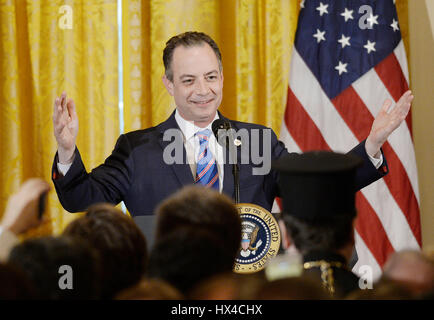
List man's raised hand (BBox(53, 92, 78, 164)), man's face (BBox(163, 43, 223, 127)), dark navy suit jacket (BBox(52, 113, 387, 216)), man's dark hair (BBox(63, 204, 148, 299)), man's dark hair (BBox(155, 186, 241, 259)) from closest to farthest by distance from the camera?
man's dark hair (BBox(63, 204, 148, 299)) < man's dark hair (BBox(155, 186, 241, 259)) < man's raised hand (BBox(53, 92, 78, 164)) < dark navy suit jacket (BBox(52, 113, 387, 216)) < man's face (BBox(163, 43, 223, 127))

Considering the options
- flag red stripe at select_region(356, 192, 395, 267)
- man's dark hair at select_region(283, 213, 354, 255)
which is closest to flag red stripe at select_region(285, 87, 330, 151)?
flag red stripe at select_region(356, 192, 395, 267)

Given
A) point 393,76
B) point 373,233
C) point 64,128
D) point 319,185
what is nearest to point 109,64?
point 64,128

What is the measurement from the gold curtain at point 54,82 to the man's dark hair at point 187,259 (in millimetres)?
2828

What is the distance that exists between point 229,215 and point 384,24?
2.63m

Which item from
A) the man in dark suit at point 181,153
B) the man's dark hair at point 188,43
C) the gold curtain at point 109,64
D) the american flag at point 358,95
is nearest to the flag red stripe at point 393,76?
the american flag at point 358,95

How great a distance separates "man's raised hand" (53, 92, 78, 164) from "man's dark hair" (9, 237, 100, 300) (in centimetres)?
151

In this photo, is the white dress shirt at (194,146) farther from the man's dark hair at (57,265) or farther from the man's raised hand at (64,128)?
the man's dark hair at (57,265)

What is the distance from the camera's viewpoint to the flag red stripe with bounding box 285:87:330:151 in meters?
3.61

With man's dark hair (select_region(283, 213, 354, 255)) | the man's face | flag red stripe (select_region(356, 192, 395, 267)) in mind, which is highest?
the man's face

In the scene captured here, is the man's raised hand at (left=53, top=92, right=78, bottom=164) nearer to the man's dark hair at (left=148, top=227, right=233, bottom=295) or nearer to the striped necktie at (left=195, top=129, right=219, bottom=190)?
the striped necktie at (left=195, top=129, right=219, bottom=190)

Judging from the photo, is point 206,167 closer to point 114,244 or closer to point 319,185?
point 319,185

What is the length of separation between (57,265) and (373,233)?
2.88 m
